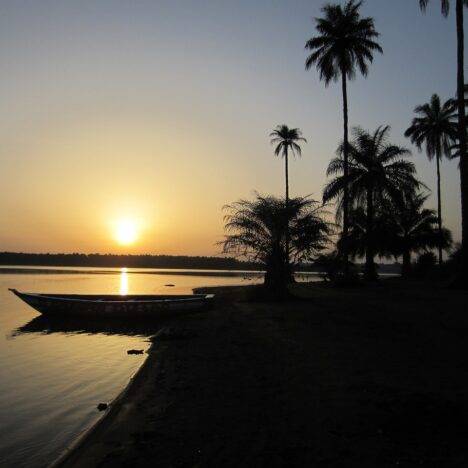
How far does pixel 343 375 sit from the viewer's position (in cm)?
946

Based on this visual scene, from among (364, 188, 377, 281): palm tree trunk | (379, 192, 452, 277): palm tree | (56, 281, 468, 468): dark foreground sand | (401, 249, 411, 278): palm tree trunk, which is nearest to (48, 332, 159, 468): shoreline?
(56, 281, 468, 468): dark foreground sand

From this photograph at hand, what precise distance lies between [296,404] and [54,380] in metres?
7.90

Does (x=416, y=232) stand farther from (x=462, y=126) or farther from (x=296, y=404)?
(x=296, y=404)

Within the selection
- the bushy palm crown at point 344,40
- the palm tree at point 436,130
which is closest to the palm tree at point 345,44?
the bushy palm crown at point 344,40

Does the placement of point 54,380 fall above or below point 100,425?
below

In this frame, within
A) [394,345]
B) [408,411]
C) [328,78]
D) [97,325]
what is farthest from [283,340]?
[328,78]

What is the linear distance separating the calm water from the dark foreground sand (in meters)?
1.05

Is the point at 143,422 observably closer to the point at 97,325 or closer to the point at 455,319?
the point at 455,319

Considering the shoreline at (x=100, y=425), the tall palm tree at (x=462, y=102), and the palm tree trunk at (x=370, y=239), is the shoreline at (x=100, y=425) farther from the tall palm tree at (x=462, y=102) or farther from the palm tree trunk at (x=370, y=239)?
the palm tree trunk at (x=370, y=239)

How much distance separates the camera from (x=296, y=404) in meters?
7.69

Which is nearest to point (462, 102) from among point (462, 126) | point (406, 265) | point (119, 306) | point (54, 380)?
point (462, 126)

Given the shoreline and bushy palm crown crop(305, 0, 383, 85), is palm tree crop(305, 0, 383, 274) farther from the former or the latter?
the shoreline

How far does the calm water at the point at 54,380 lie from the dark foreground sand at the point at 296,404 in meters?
1.05

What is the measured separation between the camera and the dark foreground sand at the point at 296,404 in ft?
19.1
